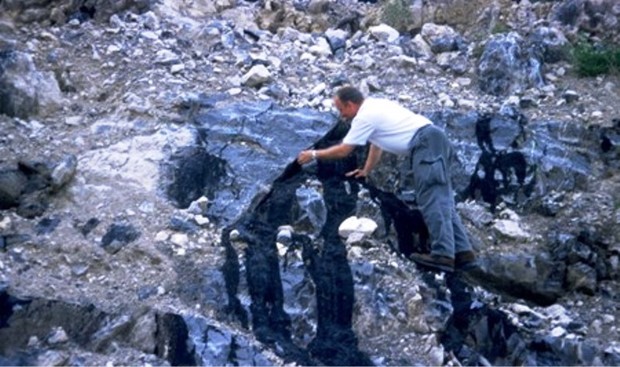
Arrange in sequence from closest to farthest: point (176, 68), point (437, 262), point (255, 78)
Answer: point (437, 262) < point (255, 78) < point (176, 68)

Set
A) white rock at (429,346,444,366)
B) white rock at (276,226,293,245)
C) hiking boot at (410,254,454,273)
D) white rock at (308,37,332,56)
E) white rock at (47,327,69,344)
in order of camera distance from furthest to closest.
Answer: white rock at (308,37,332,56) → white rock at (276,226,293,245) → hiking boot at (410,254,454,273) → white rock at (429,346,444,366) → white rock at (47,327,69,344)

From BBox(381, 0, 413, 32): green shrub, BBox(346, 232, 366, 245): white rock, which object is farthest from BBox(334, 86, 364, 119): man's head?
BBox(381, 0, 413, 32): green shrub

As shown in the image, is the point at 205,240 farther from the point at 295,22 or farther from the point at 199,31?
the point at 295,22

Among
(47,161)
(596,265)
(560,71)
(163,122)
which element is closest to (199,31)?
(163,122)

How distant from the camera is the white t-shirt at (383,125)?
7.07 metres

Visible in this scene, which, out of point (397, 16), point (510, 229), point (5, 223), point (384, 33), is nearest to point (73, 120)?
point (5, 223)

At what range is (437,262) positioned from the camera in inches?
272

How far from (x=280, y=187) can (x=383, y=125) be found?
35.1 inches

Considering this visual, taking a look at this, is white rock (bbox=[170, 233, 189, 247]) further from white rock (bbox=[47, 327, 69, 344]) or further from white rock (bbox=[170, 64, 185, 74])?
white rock (bbox=[170, 64, 185, 74])

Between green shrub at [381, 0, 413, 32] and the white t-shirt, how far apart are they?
3075 millimetres

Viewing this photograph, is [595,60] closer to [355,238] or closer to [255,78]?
[255,78]

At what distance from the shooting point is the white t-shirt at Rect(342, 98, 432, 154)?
278 inches

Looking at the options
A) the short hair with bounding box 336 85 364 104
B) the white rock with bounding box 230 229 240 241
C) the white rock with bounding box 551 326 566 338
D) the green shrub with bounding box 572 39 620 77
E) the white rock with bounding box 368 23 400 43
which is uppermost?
the short hair with bounding box 336 85 364 104

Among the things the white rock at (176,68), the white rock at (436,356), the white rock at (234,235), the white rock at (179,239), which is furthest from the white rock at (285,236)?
the white rock at (176,68)
